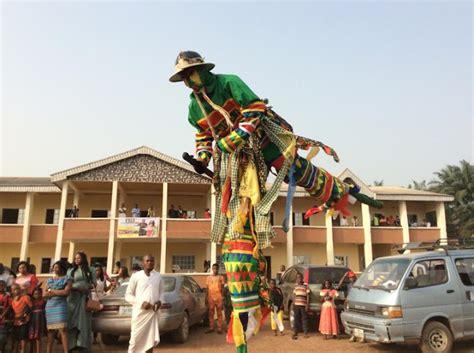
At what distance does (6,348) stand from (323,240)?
17212 millimetres

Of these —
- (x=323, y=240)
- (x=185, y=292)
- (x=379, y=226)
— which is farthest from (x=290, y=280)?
(x=379, y=226)

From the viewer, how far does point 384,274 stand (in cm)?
784

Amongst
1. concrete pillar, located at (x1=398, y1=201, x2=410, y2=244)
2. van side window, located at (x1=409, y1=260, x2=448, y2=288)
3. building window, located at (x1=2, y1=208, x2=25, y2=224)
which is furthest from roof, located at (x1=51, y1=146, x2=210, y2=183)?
van side window, located at (x1=409, y1=260, x2=448, y2=288)

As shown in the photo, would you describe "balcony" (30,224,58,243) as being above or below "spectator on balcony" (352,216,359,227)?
below

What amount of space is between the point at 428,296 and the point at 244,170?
224 inches

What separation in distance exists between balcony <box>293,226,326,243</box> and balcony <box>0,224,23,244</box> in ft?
46.2

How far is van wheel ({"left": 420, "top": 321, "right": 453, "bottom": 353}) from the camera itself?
6852 millimetres

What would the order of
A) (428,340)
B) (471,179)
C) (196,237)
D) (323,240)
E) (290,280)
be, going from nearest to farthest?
(428,340) → (290,280) → (196,237) → (323,240) → (471,179)

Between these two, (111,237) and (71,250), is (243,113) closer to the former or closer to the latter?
(111,237)

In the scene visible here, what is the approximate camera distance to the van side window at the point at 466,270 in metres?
7.41

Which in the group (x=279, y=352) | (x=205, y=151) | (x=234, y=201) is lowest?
(x=279, y=352)

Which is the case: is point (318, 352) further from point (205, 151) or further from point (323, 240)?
point (323, 240)

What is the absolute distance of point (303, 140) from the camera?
2936 mm

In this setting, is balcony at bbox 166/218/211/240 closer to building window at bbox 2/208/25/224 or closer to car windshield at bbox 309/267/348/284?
building window at bbox 2/208/25/224
